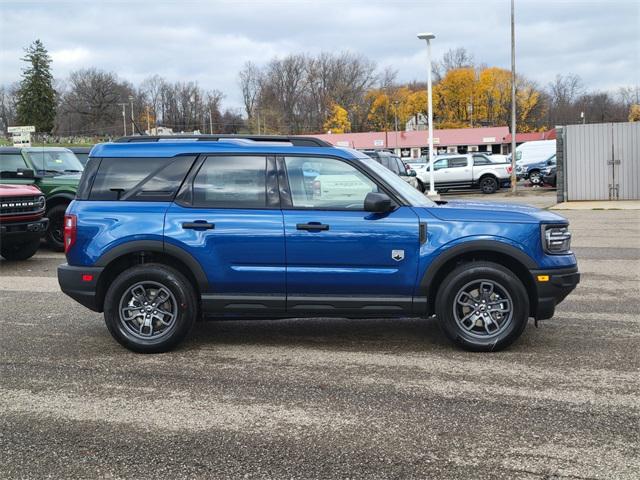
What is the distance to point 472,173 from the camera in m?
31.3

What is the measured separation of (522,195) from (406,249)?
25.3 metres

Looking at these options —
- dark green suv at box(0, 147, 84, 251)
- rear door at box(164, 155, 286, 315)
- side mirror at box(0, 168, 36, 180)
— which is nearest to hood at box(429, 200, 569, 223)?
rear door at box(164, 155, 286, 315)

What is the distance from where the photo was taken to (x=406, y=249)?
5648 millimetres

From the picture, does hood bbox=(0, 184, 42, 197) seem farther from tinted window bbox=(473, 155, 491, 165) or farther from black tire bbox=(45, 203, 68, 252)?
tinted window bbox=(473, 155, 491, 165)

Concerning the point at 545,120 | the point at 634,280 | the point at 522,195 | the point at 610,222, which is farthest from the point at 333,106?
the point at 634,280

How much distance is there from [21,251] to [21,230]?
3.03 ft

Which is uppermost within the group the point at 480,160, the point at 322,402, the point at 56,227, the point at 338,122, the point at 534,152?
the point at 338,122

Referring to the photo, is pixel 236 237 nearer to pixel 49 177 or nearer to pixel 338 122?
pixel 49 177

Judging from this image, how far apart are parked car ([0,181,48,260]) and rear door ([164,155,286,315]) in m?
6.32

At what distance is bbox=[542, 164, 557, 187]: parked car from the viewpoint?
3183 centimetres

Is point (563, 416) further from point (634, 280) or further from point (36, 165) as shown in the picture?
point (36, 165)

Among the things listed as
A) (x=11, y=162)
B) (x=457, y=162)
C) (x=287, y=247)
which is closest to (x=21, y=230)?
(x=11, y=162)

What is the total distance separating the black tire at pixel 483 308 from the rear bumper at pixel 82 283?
301cm

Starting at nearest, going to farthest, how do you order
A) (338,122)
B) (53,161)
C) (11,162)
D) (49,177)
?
(49,177), (11,162), (53,161), (338,122)
